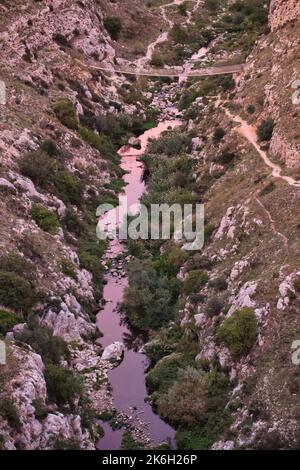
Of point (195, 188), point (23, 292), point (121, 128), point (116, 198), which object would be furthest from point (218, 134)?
point (23, 292)

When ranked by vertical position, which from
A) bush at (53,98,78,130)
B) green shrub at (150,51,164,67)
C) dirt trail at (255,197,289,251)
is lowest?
dirt trail at (255,197,289,251)

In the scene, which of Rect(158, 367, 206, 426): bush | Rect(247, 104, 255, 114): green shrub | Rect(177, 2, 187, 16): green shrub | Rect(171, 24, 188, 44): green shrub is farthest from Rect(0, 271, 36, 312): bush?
Rect(177, 2, 187, 16): green shrub

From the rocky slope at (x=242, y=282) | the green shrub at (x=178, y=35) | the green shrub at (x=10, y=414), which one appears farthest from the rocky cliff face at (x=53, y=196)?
the green shrub at (x=178, y=35)

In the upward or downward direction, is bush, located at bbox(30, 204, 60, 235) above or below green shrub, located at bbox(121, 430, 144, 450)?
above

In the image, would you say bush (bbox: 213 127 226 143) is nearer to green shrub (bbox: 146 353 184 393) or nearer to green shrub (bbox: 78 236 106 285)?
green shrub (bbox: 78 236 106 285)

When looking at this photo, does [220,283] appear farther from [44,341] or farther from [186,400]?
[44,341]

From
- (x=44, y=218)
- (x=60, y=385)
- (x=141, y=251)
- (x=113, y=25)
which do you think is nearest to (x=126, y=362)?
(x=60, y=385)
